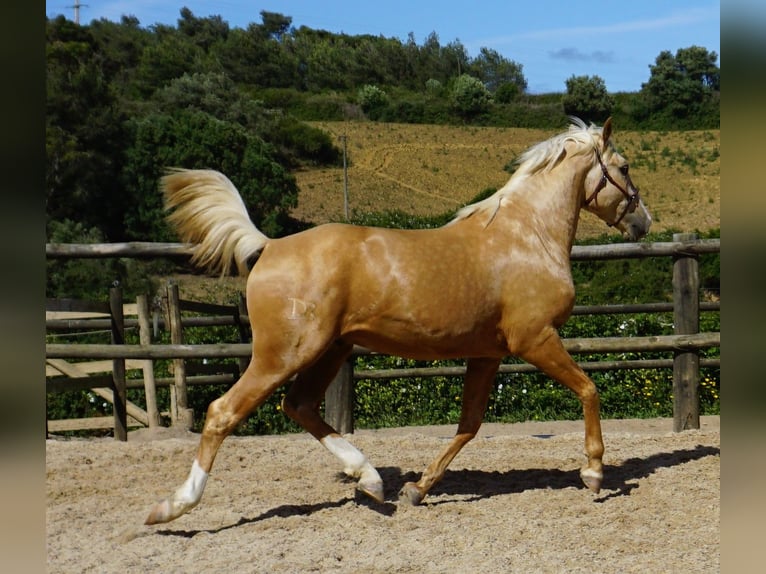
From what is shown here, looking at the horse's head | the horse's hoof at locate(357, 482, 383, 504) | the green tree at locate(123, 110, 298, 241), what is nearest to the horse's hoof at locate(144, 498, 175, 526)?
the horse's hoof at locate(357, 482, 383, 504)

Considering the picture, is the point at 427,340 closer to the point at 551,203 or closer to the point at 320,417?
the point at 320,417

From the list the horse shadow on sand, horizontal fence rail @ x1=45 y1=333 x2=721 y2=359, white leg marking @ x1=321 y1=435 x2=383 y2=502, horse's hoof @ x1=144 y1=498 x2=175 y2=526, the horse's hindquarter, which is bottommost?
the horse shadow on sand

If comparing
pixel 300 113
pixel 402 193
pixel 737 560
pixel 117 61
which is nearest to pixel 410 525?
pixel 737 560

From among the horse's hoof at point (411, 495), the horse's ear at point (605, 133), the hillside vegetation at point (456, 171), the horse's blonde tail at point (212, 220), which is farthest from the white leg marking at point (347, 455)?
the hillside vegetation at point (456, 171)

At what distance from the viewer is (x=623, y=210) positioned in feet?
16.8

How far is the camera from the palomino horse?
4.20 meters

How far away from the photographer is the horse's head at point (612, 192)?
5.00m

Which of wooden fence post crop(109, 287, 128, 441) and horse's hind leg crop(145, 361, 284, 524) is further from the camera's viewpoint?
wooden fence post crop(109, 287, 128, 441)

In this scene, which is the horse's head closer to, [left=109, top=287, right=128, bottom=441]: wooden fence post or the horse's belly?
the horse's belly

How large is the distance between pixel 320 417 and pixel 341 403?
2.04 metres

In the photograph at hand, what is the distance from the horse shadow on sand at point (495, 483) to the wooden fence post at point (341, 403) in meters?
1.16

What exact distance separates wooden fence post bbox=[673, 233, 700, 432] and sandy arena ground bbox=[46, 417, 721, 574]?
282mm

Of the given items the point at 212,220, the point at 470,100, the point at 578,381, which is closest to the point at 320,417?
the point at 212,220

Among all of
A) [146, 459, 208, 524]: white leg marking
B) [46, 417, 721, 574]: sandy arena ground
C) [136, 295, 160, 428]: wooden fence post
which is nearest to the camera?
[46, 417, 721, 574]: sandy arena ground
